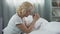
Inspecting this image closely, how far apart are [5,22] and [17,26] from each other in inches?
89.7

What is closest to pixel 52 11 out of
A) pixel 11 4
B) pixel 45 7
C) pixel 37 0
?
pixel 45 7

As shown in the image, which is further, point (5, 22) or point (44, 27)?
point (5, 22)

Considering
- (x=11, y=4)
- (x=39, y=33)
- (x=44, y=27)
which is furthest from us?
(x=11, y=4)

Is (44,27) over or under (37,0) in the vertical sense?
under

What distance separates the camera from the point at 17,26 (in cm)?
152

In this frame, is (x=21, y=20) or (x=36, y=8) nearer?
(x=21, y=20)

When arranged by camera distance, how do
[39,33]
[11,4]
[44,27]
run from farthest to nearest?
1. [11,4]
2. [44,27]
3. [39,33]

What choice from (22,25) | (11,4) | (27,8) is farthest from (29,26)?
(11,4)

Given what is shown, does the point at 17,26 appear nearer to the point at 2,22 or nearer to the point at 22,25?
the point at 22,25

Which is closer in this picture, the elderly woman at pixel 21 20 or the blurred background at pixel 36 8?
the elderly woman at pixel 21 20

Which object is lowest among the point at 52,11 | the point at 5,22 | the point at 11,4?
the point at 5,22

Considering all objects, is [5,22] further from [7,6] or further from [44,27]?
[44,27]

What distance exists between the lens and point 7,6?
366 centimetres

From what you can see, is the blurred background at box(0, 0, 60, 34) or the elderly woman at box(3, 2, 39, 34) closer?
the elderly woman at box(3, 2, 39, 34)
